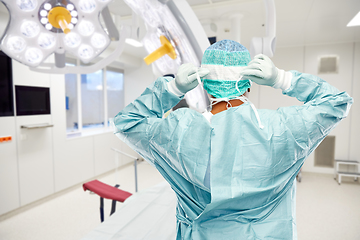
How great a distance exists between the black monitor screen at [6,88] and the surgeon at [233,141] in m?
2.54

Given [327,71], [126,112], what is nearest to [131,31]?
[126,112]

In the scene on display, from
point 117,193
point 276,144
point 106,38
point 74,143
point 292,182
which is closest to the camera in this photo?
point 276,144

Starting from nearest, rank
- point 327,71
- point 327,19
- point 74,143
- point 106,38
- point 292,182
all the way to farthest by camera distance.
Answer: point 292,182
point 106,38
point 327,19
point 74,143
point 327,71

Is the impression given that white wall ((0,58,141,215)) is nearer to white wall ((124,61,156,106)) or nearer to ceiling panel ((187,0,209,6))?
white wall ((124,61,156,106))

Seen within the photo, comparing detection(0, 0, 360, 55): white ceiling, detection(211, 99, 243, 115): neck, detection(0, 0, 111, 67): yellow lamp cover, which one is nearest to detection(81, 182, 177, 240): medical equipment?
detection(211, 99, 243, 115): neck

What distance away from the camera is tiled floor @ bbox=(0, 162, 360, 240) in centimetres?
244

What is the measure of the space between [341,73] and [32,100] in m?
5.07

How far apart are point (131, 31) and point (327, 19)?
8.94 feet

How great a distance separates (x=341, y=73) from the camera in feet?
13.6

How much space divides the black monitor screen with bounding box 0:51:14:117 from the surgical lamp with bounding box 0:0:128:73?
1544 mm

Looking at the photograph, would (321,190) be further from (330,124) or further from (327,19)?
(330,124)

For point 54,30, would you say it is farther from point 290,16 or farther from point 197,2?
point 290,16

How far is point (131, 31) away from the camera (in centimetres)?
160

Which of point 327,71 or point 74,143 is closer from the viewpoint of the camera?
point 74,143
